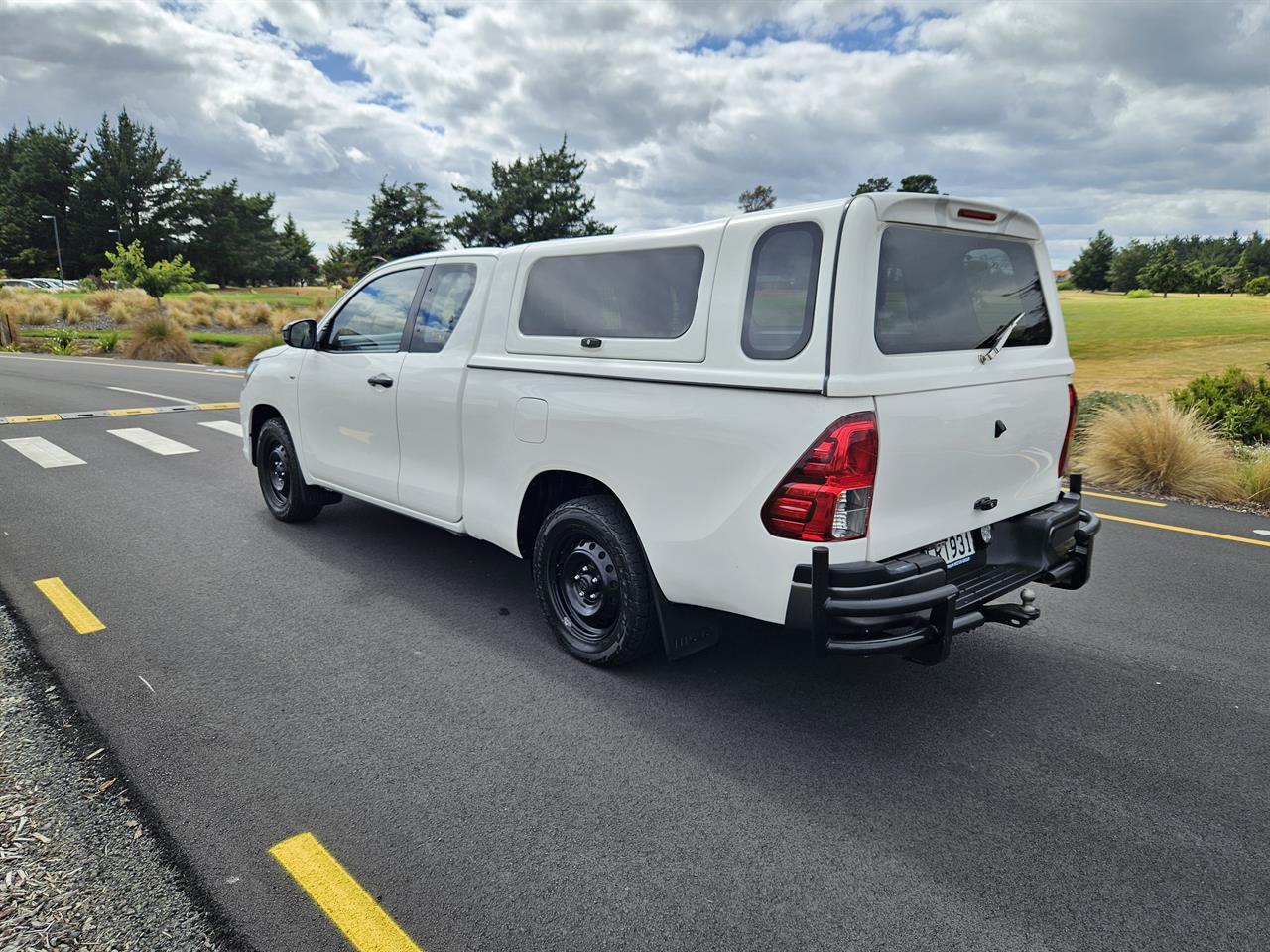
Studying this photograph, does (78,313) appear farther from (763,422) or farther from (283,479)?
(763,422)

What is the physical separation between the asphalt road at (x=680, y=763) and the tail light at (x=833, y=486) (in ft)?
3.13

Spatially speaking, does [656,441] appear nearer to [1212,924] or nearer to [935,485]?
[935,485]

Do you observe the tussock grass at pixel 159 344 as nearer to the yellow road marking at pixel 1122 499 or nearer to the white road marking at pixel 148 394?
the white road marking at pixel 148 394

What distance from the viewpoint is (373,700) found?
360 cm

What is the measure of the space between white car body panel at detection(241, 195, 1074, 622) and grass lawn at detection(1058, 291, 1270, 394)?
1297cm

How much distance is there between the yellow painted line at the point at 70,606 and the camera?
4.32 metres

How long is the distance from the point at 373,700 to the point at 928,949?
7.89 ft

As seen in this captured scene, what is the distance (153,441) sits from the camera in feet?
31.5

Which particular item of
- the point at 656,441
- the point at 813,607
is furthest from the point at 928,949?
the point at 656,441

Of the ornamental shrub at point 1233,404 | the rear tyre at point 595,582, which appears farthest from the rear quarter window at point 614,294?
the ornamental shrub at point 1233,404

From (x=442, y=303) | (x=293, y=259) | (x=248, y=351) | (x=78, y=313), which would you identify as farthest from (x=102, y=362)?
(x=293, y=259)

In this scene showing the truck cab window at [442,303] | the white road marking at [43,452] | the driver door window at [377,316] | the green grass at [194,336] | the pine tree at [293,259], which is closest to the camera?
the truck cab window at [442,303]

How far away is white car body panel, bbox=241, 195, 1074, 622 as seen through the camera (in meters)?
2.93

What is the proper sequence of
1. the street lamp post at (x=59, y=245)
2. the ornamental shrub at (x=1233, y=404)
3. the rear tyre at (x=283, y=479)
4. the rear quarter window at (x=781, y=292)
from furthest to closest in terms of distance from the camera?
1. the street lamp post at (x=59, y=245)
2. the ornamental shrub at (x=1233, y=404)
3. the rear tyre at (x=283, y=479)
4. the rear quarter window at (x=781, y=292)
